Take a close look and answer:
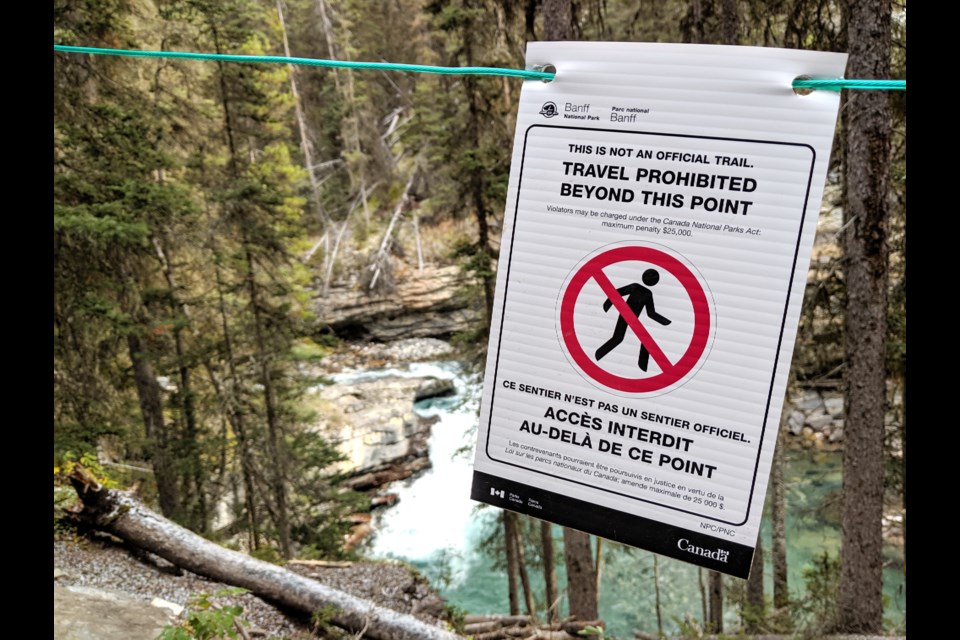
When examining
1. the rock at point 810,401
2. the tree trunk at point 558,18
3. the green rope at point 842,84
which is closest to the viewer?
the green rope at point 842,84

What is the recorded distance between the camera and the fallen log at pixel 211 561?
5.34 m

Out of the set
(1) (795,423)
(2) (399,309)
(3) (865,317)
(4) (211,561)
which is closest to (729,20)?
(3) (865,317)

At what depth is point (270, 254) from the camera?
1073 centimetres

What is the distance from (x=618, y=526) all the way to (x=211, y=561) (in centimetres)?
510

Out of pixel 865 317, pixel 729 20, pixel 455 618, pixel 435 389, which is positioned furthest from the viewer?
pixel 435 389

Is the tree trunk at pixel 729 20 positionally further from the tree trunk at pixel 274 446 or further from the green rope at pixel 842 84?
the tree trunk at pixel 274 446

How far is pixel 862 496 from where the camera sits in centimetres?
528

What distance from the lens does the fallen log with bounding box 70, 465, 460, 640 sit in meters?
5.34

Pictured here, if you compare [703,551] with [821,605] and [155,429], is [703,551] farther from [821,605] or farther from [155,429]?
[155,429]

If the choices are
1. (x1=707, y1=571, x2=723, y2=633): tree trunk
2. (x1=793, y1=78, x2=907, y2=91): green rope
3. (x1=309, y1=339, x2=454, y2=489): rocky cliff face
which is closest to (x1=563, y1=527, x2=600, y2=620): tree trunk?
(x1=707, y1=571, x2=723, y2=633): tree trunk

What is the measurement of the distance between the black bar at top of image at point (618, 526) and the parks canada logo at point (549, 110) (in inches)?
51.6

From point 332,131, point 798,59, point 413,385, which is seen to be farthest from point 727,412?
point 332,131

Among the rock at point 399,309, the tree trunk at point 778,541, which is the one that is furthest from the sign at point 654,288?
the rock at point 399,309
